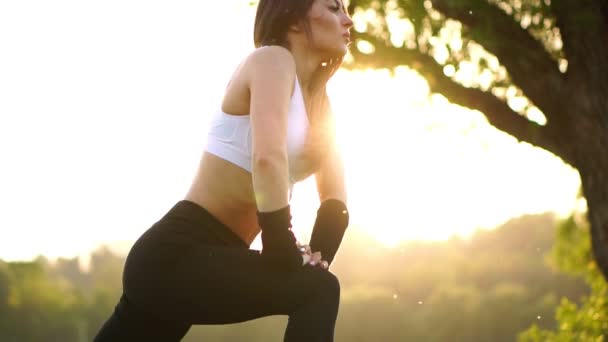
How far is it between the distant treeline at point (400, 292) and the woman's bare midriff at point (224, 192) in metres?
25.6

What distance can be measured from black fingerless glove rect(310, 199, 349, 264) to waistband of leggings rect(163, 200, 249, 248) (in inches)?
13.6

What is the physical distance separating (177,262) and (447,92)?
610 cm

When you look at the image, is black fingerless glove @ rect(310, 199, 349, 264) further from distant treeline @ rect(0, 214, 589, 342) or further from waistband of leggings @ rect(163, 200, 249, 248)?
distant treeline @ rect(0, 214, 589, 342)

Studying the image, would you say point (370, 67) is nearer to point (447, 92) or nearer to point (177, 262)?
point (447, 92)

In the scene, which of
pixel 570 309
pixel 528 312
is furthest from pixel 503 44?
pixel 528 312

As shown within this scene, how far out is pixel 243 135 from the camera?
2.73m

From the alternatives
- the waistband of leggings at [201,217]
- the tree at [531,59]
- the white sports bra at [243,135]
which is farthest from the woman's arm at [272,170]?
the tree at [531,59]

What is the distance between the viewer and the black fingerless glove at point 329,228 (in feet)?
9.89

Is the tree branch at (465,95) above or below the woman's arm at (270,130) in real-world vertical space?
above

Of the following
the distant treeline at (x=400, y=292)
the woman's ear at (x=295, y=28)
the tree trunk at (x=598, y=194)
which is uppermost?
the tree trunk at (x=598, y=194)

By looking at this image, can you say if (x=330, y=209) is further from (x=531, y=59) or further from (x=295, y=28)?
(x=531, y=59)

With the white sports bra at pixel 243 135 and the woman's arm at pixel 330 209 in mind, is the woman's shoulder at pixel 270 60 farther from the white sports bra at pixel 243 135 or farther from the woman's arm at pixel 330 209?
the woman's arm at pixel 330 209

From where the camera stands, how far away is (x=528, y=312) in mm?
28219

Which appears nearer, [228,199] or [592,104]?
[228,199]
